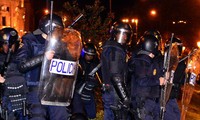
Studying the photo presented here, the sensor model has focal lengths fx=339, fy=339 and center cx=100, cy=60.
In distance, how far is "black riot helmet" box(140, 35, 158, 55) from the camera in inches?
228

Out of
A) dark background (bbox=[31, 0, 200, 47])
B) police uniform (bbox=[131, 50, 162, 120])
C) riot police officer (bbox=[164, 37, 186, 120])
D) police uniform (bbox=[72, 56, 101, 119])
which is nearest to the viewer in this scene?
police uniform (bbox=[131, 50, 162, 120])

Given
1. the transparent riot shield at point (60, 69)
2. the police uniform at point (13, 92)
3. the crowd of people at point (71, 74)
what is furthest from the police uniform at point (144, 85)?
the police uniform at point (13, 92)

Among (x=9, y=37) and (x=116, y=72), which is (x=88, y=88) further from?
(x=9, y=37)

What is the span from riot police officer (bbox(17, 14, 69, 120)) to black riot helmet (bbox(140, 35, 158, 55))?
1.55 metres

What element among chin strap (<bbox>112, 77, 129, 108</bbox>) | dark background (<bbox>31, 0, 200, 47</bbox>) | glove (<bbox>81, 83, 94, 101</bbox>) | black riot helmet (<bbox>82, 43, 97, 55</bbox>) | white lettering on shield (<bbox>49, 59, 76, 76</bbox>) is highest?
dark background (<bbox>31, 0, 200, 47</bbox>)

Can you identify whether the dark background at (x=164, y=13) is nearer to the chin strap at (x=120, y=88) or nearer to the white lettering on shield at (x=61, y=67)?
the chin strap at (x=120, y=88)

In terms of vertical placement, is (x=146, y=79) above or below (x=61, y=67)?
below

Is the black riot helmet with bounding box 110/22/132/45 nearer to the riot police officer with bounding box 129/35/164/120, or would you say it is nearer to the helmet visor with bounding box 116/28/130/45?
the helmet visor with bounding box 116/28/130/45

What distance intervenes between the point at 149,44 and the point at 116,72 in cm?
84

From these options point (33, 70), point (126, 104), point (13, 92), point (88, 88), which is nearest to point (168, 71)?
point (126, 104)

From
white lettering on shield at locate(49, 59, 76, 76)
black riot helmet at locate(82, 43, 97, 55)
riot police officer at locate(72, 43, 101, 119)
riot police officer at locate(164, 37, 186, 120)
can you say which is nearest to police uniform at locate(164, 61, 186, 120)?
riot police officer at locate(164, 37, 186, 120)

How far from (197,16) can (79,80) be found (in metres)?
33.9

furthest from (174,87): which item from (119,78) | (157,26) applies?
(157,26)

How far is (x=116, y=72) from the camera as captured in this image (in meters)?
5.41
